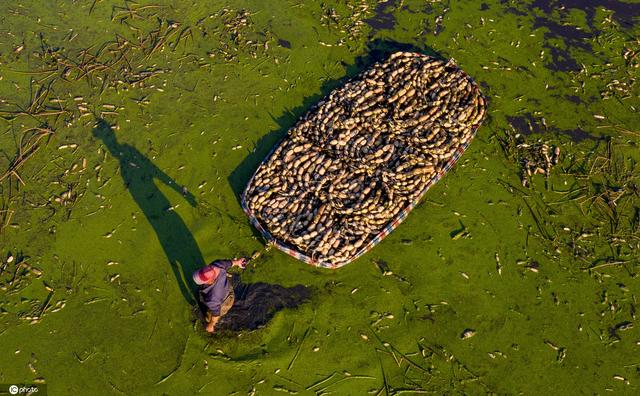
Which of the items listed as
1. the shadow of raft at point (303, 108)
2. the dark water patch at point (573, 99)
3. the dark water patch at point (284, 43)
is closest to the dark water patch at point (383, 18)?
the shadow of raft at point (303, 108)

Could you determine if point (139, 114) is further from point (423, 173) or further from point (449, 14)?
point (449, 14)

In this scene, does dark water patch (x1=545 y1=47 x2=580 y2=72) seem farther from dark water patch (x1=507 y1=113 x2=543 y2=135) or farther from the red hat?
the red hat

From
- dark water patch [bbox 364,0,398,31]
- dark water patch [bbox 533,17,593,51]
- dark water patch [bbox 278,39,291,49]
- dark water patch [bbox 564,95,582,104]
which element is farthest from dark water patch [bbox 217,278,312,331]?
dark water patch [bbox 533,17,593,51]

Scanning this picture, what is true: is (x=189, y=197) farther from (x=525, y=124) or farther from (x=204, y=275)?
(x=525, y=124)

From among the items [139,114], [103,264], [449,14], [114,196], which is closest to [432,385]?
[103,264]

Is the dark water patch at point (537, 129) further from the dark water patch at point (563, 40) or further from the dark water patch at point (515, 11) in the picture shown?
the dark water patch at point (515, 11)
